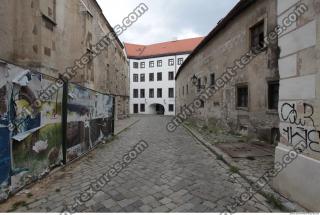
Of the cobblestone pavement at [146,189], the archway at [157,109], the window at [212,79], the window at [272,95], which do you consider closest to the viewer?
the cobblestone pavement at [146,189]

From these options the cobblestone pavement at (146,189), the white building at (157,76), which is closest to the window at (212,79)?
the cobblestone pavement at (146,189)

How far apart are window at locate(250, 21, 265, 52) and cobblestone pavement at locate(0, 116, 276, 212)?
588 cm

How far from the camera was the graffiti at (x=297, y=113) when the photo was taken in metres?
3.56

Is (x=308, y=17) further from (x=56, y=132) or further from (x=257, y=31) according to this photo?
(x=257, y=31)

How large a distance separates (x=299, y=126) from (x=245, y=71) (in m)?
7.23

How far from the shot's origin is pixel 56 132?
5.38 metres

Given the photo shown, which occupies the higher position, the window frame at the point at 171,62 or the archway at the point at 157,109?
the window frame at the point at 171,62

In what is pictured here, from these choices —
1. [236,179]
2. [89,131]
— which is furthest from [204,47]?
[236,179]

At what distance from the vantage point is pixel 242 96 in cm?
1119

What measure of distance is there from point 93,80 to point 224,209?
14527 mm

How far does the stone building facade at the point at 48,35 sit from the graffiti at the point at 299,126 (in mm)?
6158

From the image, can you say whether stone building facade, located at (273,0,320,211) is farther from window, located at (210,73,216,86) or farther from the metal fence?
window, located at (210,73,216,86)

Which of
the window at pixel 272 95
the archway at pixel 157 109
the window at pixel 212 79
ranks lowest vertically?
the archway at pixel 157 109

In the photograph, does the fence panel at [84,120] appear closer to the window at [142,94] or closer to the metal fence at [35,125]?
the metal fence at [35,125]
